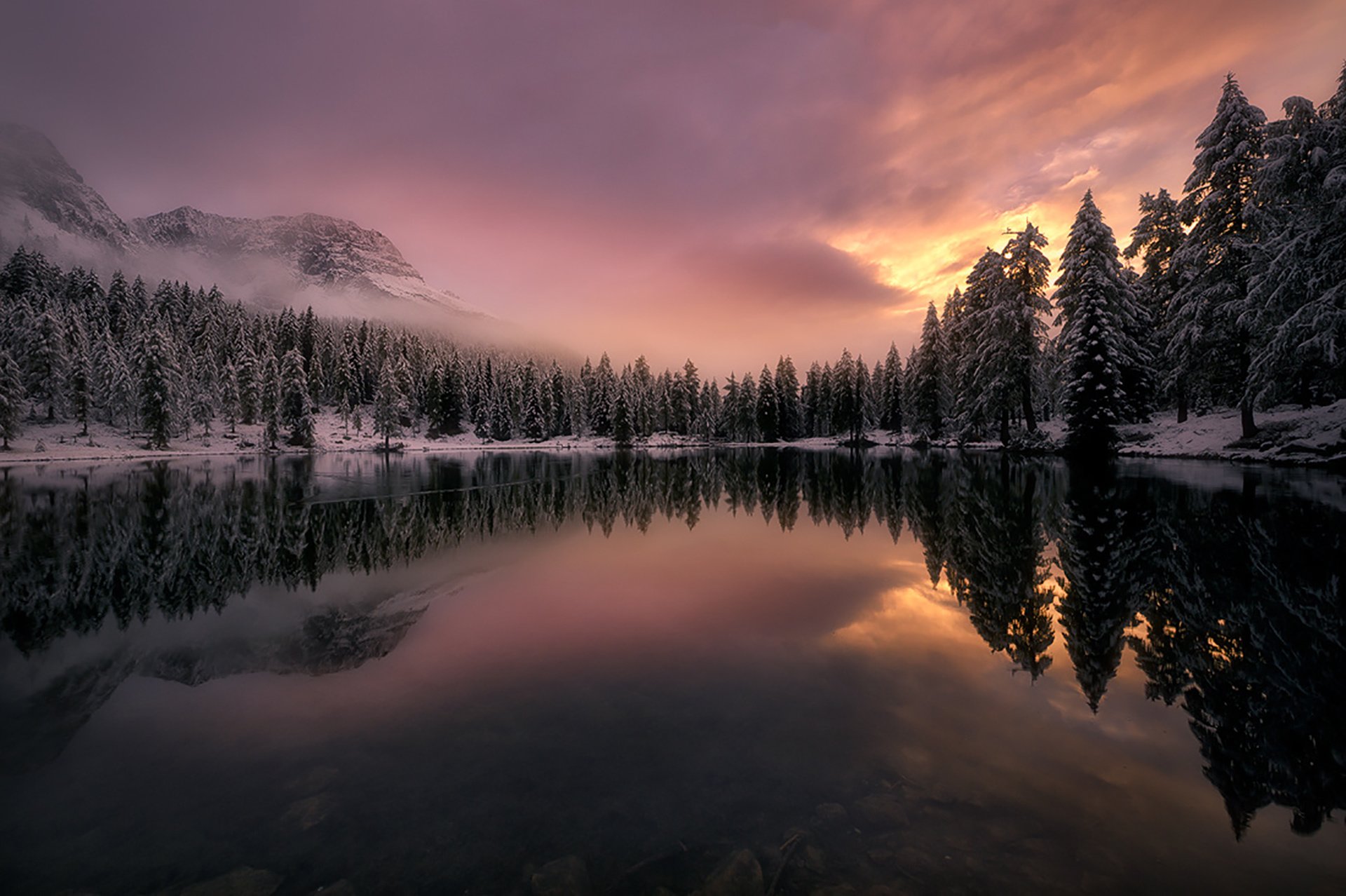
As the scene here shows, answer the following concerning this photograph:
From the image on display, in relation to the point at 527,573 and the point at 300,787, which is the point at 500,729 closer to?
the point at 300,787

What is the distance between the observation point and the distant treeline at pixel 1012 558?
236 inches

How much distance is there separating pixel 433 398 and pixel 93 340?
152ft

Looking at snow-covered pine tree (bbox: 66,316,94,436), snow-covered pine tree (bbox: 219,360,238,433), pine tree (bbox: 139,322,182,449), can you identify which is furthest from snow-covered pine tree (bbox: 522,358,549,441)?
snow-covered pine tree (bbox: 66,316,94,436)

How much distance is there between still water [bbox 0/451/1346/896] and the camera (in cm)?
392

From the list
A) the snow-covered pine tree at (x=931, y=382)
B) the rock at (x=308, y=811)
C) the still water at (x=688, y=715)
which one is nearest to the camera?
the still water at (x=688, y=715)

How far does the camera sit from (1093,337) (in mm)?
36375

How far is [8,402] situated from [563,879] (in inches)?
3294

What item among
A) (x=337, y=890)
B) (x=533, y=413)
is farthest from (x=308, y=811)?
(x=533, y=413)

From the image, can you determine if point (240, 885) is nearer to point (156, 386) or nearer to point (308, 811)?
point (308, 811)

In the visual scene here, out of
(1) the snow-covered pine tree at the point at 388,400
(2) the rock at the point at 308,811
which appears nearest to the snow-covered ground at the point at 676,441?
(1) the snow-covered pine tree at the point at 388,400

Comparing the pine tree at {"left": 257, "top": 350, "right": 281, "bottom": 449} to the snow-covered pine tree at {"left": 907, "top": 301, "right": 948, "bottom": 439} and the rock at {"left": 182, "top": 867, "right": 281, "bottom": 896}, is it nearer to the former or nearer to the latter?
the snow-covered pine tree at {"left": 907, "top": 301, "right": 948, "bottom": 439}

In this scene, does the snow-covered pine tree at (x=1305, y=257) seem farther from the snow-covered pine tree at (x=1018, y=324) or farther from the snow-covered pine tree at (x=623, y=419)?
the snow-covered pine tree at (x=623, y=419)

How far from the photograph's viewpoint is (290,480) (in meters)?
34.2

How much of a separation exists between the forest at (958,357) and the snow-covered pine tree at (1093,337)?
14cm
